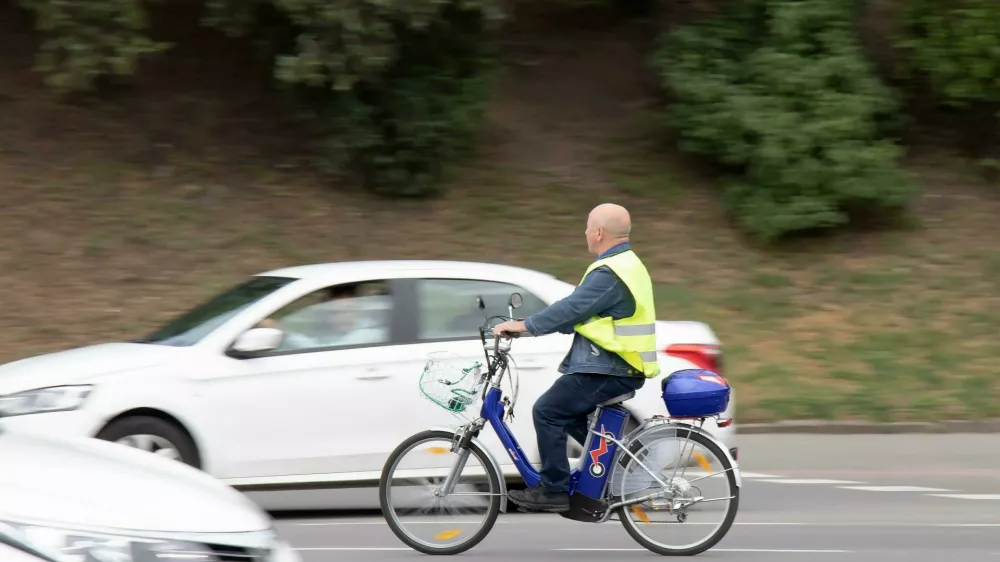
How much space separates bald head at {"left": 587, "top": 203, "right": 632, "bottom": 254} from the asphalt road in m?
1.65

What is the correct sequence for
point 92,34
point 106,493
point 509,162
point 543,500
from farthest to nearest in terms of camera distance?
1. point 509,162
2. point 92,34
3. point 543,500
4. point 106,493

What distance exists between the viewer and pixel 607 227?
6637mm

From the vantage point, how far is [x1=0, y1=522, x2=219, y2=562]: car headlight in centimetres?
361

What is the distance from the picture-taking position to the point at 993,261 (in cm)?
1539

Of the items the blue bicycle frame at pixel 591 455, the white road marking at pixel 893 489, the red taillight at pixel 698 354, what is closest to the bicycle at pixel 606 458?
the blue bicycle frame at pixel 591 455

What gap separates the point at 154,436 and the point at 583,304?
2.82 metres

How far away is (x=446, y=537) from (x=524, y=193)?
10225 mm

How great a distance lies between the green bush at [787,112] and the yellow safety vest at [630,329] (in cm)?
970

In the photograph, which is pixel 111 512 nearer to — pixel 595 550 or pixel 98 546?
pixel 98 546

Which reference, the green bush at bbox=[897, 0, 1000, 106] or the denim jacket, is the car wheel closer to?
the denim jacket

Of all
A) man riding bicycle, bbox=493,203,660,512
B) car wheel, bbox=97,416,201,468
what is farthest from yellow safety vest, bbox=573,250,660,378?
car wheel, bbox=97,416,201,468

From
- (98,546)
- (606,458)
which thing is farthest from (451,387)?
(98,546)

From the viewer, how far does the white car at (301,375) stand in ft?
25.1

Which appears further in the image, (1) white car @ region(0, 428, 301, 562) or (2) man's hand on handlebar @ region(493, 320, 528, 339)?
(2) man's hand on handlebar @ region(493, 320, 528, 339)
